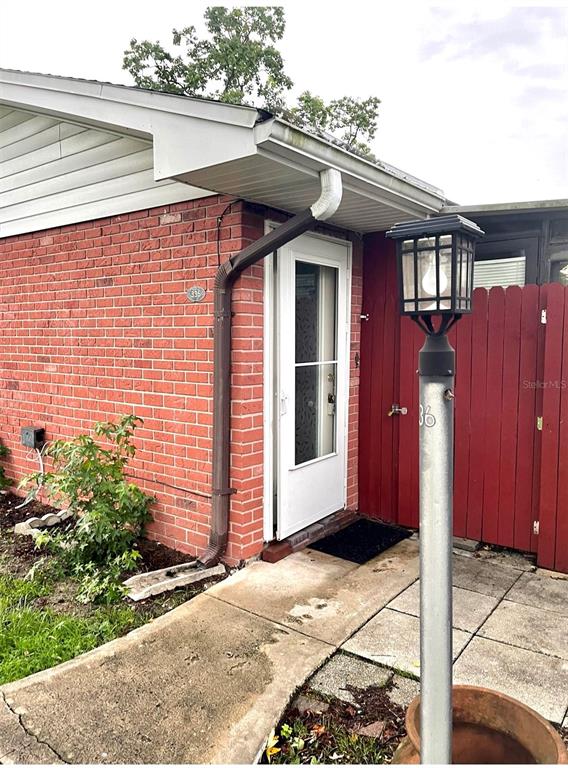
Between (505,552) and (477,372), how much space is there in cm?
136

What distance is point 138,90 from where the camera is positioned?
2.86 metres

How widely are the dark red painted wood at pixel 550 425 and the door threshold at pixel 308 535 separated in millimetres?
1504

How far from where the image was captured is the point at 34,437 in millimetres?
5039

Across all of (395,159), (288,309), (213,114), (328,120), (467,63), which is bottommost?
(288,309)

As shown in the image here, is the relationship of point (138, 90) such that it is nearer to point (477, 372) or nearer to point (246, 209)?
point (246, 209)

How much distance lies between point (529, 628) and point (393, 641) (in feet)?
2.55

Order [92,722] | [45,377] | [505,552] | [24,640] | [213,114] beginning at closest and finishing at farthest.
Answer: [92,722] < [213,114] < [24,640] < [505,552] < [45,377]

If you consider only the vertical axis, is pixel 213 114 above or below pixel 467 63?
below

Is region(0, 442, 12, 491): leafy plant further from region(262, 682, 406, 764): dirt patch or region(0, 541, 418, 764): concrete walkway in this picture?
region(262, 682, 406, 764): dirt patch

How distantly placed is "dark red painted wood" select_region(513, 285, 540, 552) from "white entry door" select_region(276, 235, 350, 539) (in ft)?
4.48

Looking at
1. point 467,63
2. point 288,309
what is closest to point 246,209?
point 288,309

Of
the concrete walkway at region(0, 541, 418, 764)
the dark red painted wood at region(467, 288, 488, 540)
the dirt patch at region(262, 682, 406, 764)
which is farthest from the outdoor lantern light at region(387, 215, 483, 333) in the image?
the dark red painted wood at region(467, 288, 488, 540)

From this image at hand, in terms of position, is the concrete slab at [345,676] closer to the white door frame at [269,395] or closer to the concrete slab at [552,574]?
the white door frame at [269,395]

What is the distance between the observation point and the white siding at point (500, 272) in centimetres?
387
